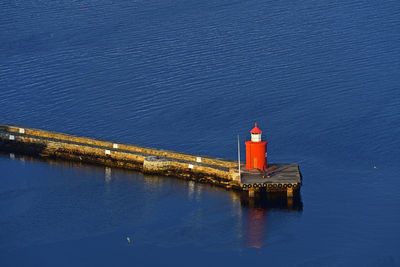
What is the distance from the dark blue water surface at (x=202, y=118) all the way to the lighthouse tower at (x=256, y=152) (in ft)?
10.1

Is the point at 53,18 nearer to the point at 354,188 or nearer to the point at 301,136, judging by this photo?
the point at 301,136

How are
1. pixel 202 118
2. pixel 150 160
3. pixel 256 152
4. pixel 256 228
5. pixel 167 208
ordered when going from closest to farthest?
1. pixel 256 228
2. pixel 167 208
3. pixel 256 152
4. pixel 150 160
5. pixel 202 118

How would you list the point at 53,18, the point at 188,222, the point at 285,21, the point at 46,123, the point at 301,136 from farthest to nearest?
the point at 53,18 < the point at 285,21 < the point at 46,123 < the point at 301,136 < the point at 188,222

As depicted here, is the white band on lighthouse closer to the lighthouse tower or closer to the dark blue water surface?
the lighthouse tower

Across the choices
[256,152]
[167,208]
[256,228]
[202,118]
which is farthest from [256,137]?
[202,118]

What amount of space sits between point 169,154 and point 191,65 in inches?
961

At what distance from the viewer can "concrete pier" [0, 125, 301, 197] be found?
6950 cm

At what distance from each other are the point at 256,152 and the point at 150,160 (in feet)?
28.9

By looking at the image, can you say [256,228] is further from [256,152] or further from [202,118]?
[202,118]

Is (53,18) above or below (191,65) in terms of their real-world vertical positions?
above

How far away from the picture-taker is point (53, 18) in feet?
385

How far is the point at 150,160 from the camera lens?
244 ft

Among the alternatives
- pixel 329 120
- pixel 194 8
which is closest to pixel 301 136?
pixel 329 120

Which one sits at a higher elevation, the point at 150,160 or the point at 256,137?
the point at 256,137
